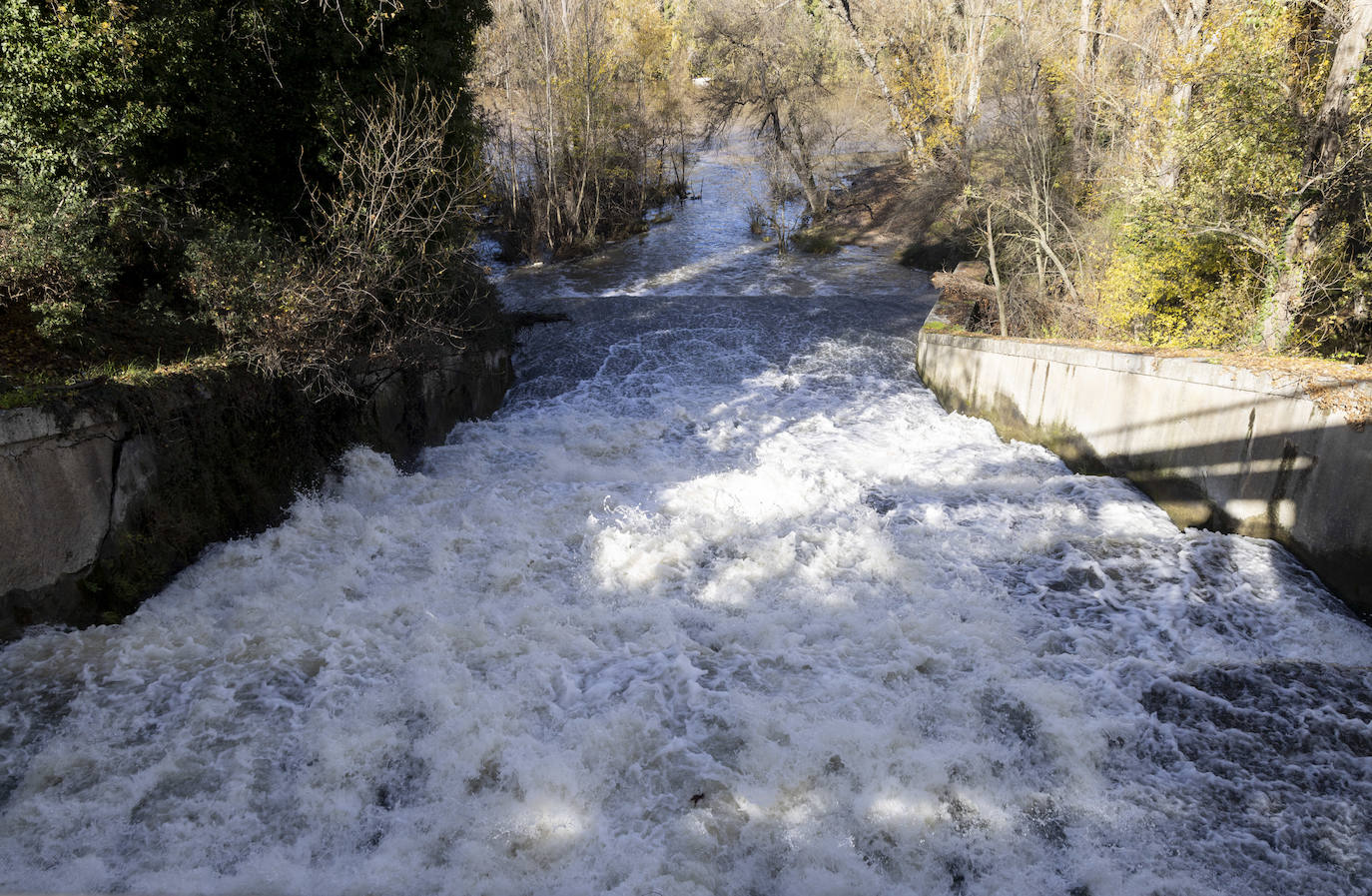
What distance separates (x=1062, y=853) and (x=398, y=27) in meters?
11.3

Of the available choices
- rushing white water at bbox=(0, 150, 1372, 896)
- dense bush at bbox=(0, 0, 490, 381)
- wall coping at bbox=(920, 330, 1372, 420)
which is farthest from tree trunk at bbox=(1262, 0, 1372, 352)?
dense bush at bbox=(0, 0, 490, 381)

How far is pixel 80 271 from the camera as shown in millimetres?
7020

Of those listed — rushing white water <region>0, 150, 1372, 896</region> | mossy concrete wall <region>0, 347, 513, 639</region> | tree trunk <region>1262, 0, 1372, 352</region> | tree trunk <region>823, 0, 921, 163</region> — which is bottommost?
rushing white water <region>0, 150, 1372, 896</region>

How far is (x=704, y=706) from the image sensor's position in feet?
17.1

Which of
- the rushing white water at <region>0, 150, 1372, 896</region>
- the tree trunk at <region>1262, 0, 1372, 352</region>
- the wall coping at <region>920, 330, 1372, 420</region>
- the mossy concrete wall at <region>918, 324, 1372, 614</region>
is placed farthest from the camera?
the tree trunk at <region>1262, 0, 1372, 352</region>

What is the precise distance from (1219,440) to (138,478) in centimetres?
1033

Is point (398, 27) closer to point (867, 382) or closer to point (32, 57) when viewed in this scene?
point (32, 57)

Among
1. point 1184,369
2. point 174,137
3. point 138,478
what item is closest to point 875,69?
point 1184,369

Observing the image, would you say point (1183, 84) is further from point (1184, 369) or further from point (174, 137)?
point (174, 137)

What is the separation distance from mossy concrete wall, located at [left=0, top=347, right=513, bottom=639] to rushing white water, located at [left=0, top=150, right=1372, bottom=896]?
0.30 meters

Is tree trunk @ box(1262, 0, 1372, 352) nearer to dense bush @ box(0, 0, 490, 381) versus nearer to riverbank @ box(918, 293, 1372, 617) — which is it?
riverbank @ box(918, 293, 1372, 617)

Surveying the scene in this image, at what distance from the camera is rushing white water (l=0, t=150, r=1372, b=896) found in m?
4.08

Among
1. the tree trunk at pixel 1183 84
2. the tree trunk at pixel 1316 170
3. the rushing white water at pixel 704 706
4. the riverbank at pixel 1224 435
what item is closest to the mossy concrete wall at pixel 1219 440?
the riverbank at pixel 1224 435

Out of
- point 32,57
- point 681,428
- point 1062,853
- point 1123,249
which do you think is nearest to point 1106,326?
point 1123,249
